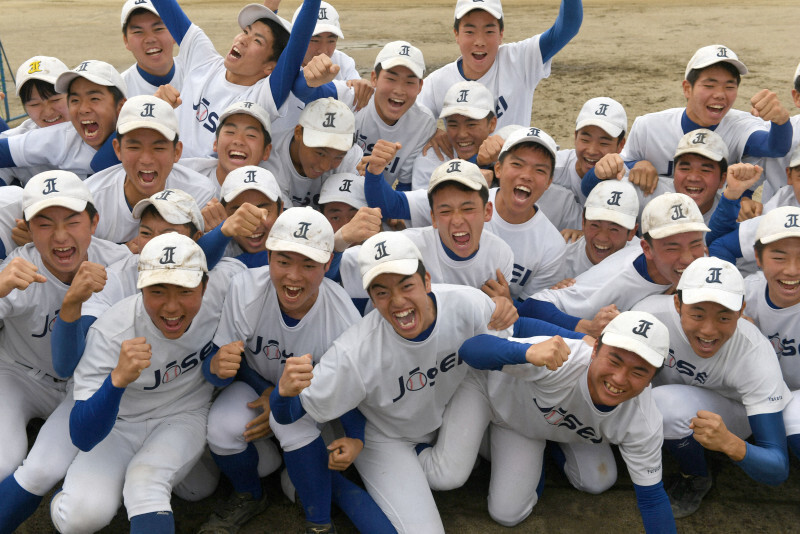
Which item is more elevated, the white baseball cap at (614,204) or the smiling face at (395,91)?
the smiling face at (395,91)

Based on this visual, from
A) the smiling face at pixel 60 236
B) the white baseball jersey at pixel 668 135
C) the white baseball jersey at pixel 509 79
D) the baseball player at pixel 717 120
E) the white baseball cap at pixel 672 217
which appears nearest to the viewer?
the smiling face at pixel 60 236

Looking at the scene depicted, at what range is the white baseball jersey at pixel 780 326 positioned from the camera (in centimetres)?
396

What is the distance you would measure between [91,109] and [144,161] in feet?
2.22

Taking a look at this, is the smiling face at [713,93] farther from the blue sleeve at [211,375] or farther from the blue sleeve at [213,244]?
the blue sleeve at [211,375]

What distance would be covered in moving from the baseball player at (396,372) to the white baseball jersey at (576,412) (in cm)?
29

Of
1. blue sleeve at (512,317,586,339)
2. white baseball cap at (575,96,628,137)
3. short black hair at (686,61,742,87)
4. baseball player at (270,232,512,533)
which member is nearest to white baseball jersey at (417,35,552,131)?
white baseball cap at (575,96,628,137)

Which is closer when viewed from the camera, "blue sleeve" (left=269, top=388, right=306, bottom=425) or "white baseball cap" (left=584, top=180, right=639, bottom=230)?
"blue sleeve" (left=269, top=388, right=306, bottom=425)

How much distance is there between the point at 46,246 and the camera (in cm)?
369

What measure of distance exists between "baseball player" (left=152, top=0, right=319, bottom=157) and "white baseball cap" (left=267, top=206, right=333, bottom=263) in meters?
1.48

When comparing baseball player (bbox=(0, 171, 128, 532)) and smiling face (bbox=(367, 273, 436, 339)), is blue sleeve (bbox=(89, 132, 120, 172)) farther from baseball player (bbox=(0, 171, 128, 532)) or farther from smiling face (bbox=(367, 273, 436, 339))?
smiling face (bbox=(367, 273, 436, 339))

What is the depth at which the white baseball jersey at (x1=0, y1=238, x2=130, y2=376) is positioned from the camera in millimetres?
3727

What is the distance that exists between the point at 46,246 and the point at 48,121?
187 cm

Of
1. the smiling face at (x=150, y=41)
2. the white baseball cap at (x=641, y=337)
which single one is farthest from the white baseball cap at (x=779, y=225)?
the smiling face at (x=150, y=41)

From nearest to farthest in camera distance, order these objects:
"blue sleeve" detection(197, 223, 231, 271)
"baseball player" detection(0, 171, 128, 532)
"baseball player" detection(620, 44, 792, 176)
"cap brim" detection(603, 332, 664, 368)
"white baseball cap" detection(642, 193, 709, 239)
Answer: "cap brim" detection(603, 332, 664, 368) < "baseball player" detection(0, 171, 128, 532) < "blue sleeve" detection(197, 223, 231, 271) < "white baseball cap" detection(642, 193, 709, 239) < "baseball player" detection(620, 44, 792, 176)
